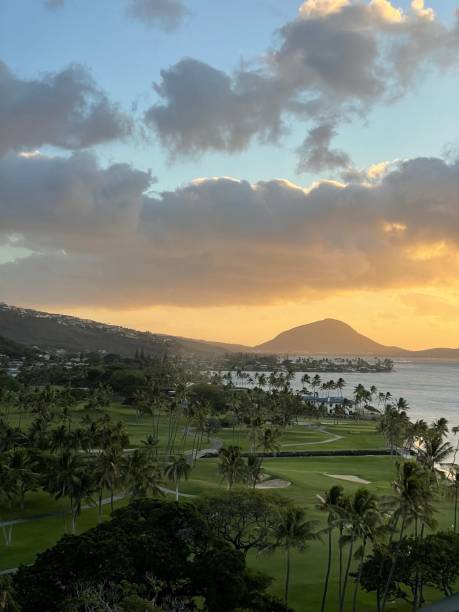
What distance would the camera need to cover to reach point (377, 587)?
43344 millimetres

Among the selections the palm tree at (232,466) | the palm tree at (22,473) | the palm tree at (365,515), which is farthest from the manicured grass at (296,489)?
the palm tree at (365,515)

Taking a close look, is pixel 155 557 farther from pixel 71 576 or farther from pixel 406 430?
pixel 406 430

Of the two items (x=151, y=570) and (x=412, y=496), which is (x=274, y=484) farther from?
(x=151, y=570)

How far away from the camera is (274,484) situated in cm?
8600

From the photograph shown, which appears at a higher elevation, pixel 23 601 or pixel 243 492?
pixel 243 492

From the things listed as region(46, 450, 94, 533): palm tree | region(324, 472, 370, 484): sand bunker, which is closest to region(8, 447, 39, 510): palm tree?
region(46, 450, 94, 533): palm tree

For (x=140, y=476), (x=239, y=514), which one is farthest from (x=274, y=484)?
(x=239, y=514)

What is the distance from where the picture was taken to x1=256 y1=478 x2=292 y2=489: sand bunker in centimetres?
8382

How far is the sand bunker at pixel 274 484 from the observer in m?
83.8

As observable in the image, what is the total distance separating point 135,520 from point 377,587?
63.2ft

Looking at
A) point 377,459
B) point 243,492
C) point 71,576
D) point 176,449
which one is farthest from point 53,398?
point 71,576

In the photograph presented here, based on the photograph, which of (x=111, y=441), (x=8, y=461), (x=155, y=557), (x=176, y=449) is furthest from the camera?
(x=176, y=449)

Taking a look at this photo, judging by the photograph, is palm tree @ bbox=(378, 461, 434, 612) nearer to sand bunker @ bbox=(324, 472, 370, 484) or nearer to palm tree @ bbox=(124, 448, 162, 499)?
palm tree @ bbox=(124, 448, 162, 499)

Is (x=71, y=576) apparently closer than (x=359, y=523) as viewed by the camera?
Yes
